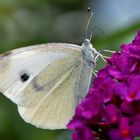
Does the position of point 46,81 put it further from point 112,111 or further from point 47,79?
point 112,111

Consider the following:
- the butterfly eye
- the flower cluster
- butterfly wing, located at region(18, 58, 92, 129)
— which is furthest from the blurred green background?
the flower cluster

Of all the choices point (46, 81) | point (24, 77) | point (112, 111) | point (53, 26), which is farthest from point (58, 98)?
point (53, 26)

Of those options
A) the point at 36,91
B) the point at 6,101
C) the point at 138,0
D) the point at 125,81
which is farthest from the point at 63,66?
the point at 138,0

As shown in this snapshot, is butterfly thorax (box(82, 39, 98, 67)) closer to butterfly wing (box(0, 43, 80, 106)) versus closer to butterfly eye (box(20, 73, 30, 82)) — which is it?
butterfly wing (box(0, 43, 80, 106))

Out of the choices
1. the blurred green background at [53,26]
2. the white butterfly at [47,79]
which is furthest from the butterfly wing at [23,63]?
the blurred green background at [53,26]

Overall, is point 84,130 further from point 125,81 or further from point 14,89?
point 14,89
